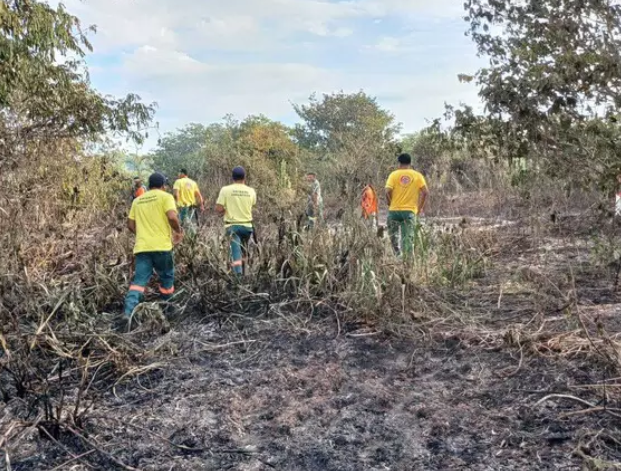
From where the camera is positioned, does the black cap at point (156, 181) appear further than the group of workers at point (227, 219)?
Yes

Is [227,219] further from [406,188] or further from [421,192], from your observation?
[421,192]

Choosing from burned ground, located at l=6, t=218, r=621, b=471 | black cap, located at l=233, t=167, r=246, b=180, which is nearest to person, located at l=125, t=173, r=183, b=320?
burned ground, located at l=6, t=218, r=621, b=471

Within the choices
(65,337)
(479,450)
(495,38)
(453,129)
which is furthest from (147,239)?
(495,38)

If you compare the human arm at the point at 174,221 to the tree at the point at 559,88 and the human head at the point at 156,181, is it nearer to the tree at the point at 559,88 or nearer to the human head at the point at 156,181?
the human head at the point at 156,181

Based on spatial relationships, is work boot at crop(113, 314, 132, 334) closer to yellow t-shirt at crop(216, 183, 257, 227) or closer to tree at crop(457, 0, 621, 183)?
yellow t-shirt at crop(216, 183, 257, 227)

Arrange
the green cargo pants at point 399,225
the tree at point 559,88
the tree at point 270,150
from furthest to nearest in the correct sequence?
the tree at point 270,150
the green cargo pants at point 399,225
the tree at point 559,88

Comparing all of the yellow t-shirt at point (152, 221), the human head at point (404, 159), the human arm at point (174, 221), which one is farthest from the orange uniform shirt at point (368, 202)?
the yellow t-shirt at point (152, 221)

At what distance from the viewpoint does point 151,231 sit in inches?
223

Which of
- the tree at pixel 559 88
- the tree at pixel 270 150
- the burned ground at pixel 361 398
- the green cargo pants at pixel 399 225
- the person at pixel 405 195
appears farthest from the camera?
the tree at pixel 270 150

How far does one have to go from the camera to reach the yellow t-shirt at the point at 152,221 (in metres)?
5.65

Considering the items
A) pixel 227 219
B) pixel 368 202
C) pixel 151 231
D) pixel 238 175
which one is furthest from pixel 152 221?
pixel 368 202

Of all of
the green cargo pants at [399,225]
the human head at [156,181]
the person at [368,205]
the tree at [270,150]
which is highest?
the tree at [270,150]

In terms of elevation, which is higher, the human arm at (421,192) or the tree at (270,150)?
the tree at (270,150)

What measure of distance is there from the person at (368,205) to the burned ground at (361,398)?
108cm
